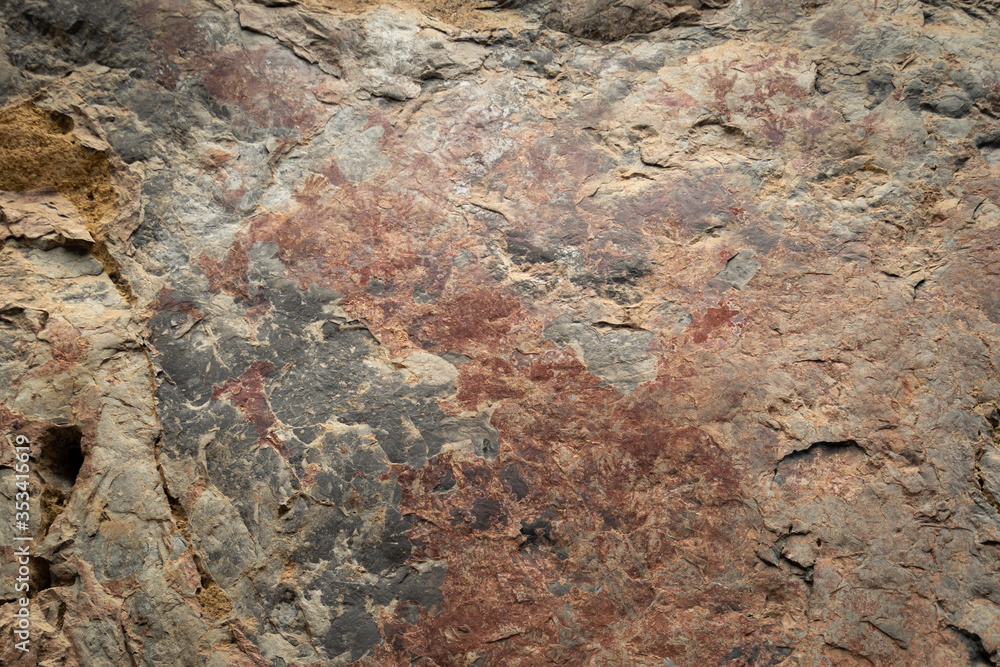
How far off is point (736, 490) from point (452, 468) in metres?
0.83

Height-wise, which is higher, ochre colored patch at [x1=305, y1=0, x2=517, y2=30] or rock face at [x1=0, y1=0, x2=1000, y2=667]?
ochre colored patch at [x1=305, y1=0, x2=517, y2=30]

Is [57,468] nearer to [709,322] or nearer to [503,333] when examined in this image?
[503,333]

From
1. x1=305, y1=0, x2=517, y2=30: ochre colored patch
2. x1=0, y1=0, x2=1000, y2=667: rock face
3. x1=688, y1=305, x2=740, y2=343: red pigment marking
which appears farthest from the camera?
x1=305, y1=0, x2=517, y2=30: ochre colored patch

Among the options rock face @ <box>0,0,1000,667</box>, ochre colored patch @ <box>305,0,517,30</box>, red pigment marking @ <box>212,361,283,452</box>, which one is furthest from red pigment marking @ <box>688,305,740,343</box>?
red pigment marking @ <box>212,361,283,452</box>

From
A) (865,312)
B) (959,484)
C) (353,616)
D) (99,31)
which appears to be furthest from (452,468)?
(99,31)

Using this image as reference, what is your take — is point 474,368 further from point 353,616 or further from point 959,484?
point 959,484

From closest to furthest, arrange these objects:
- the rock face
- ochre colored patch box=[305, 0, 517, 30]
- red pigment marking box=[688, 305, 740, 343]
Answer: the rock face → red pigment marking box=[688, 305, 740, 343] → ochre colored patch box=[305, 0, 517, 30]

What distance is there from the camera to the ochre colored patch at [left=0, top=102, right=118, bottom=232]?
7.00 ft

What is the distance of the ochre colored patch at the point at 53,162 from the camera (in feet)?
7.00

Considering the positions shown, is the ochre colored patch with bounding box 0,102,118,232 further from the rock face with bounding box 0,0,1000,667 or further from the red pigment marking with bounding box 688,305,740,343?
the red pigment marking with bounding box 688,305,740,343

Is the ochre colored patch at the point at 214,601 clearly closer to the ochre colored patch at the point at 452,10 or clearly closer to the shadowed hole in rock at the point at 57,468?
the shadowed hole in rock at the point at 57,468

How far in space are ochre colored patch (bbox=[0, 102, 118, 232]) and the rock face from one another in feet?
0.04

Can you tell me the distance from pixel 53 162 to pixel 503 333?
153cm

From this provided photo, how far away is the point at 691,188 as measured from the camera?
2.17 m
